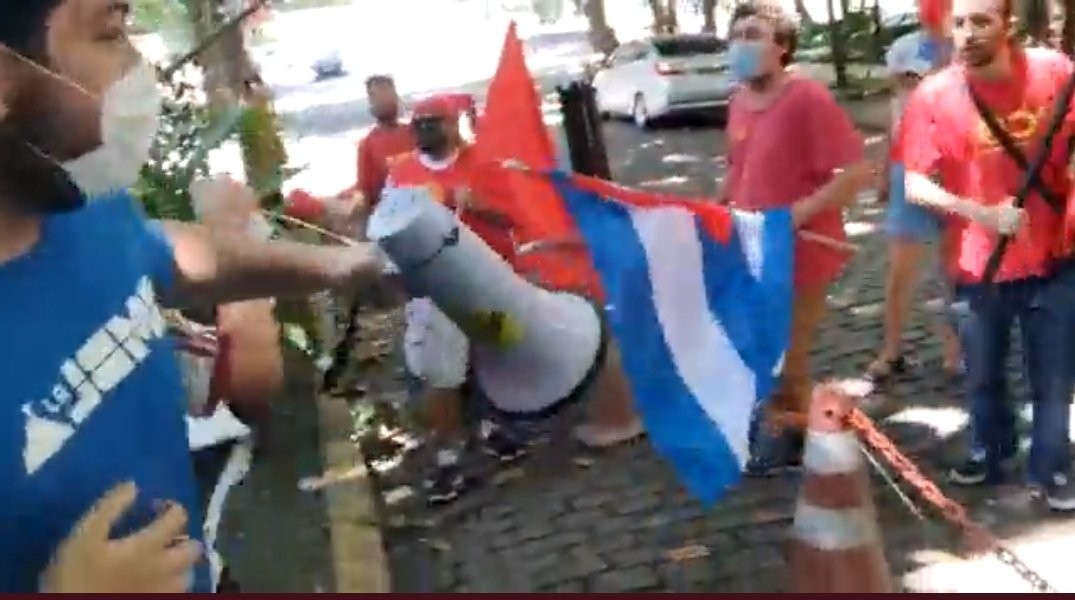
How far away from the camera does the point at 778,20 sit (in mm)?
5004

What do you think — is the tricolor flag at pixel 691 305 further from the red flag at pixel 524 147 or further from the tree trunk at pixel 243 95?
the tree trunk at pixel 243 95

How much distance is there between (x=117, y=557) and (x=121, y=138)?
0.47 m

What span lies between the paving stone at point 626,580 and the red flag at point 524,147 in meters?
1.07

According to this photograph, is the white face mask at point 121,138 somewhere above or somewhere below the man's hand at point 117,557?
above

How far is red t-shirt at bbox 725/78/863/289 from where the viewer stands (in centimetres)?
482

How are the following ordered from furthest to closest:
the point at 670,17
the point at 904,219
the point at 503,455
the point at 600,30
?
the point at 670,17 → the point at 600,30 → the point at 503,455 → the point at 904,219

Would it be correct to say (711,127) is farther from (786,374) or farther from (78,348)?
(78,348)

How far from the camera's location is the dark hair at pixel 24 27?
5.15ft

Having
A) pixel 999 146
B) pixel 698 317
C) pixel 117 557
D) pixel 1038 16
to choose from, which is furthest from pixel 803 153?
pixel 1038 16

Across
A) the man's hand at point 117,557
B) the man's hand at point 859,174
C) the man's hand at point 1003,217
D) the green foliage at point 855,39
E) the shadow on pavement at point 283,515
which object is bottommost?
the green foliage at point 855,39

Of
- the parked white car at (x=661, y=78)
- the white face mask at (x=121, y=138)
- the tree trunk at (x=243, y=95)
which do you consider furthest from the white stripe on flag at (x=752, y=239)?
the parked white car at (x=661, y=78)

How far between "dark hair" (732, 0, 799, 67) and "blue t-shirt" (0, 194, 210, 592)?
3450 mm

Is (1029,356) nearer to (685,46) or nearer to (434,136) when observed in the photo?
(434,136)

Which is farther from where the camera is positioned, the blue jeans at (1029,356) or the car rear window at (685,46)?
the car rear window at (685,46)
